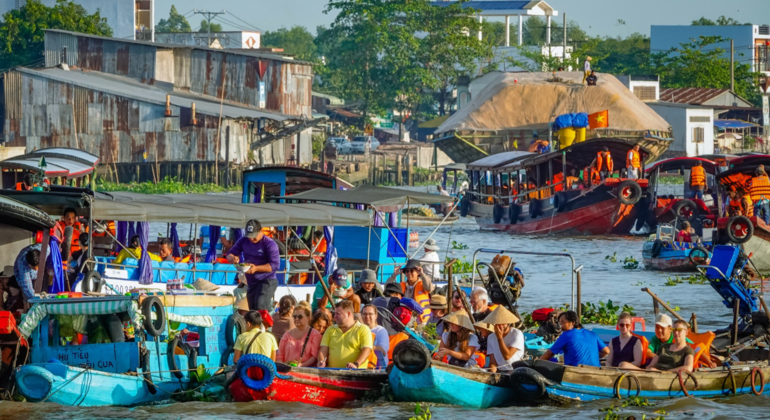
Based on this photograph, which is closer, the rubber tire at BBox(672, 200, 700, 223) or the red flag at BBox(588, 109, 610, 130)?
the rubber tire at BBox(672, 200, 700, 223)

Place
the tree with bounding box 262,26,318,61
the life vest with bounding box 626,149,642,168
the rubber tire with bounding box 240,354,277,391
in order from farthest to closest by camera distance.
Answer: the tree with bounding box 262,26,318,61, the life vest with bounding box 626,149,642,168, the rubber tire with bounding box 240,354,277,391

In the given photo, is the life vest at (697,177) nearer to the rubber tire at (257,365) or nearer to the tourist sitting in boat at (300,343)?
the tourist sitting in boat at (300,343)

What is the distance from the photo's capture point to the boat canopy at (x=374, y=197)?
18.2 m

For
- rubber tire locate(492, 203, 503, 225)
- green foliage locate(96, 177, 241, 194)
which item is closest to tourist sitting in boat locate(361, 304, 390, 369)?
rubber tire locate(492, 203, 503, 225)

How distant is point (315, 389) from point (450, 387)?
1337 mm

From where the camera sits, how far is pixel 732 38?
8369cm

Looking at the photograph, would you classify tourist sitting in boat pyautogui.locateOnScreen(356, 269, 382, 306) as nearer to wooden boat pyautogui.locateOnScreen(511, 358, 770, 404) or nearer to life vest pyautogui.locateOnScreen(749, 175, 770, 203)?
wooden boat pyautogui.locateOnScreen(511, 358, 770, 404)

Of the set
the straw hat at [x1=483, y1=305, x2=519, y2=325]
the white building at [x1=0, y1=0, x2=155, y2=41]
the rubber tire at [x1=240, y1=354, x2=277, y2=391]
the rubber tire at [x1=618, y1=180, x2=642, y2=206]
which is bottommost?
the rubber tire at [x1=240, y1=354, x2=277, y2=391]

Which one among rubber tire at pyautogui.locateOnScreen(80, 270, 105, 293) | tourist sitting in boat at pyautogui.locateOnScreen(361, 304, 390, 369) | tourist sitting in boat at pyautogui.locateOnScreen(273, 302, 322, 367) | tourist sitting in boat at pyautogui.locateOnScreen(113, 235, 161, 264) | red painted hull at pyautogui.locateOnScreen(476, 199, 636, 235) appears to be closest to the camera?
tourist sitting in boat at pyautogui.locateOnScreen(273, 302, 322, 367)

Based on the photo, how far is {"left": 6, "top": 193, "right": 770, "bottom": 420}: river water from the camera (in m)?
11.5

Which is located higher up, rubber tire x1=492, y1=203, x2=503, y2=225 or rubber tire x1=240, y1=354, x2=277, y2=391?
rubber tire x1=492, y1=203, x2=503, y2=225

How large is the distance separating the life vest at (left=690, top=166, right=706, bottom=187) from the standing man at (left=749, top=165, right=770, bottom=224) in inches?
256

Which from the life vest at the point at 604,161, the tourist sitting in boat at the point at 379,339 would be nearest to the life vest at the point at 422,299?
the tourist sitting in boat at the point at 379,339

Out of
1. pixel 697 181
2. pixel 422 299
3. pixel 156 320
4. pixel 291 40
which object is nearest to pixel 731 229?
pixel 697 181
